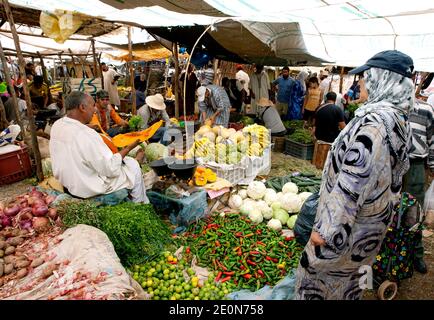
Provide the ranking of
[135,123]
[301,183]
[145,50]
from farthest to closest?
[145,50]
[135,123]
[301,183]

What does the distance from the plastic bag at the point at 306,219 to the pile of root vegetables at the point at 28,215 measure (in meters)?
2.60

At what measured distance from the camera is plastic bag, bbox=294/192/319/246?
125 inches

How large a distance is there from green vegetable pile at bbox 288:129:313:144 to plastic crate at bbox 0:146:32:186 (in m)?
6.24

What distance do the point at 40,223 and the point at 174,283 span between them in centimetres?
142

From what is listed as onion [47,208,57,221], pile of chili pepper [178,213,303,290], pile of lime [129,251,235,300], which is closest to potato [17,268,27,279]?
onion [47,208,57,221]

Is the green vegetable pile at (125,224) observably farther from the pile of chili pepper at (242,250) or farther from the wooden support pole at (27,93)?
the wooden support pole at (27,93)

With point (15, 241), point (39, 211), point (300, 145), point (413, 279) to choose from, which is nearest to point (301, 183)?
point (413, 279)

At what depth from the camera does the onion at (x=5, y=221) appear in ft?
8.76

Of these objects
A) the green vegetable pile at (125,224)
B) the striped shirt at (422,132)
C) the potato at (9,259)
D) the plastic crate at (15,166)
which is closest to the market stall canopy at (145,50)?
the plastic crate at (15,166)

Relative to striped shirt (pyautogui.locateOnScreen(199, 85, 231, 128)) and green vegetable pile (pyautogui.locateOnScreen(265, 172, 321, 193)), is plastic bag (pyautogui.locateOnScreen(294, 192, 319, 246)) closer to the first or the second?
green vegetable pile (pyautogui.locateOnScreen(265, 172, 321, 193))

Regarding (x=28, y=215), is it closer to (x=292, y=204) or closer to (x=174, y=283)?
(x=174, y=283)

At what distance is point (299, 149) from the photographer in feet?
24.9
